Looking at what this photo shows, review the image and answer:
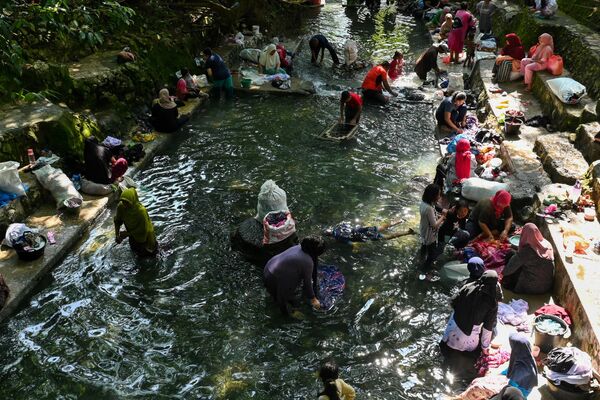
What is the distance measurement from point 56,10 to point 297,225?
19.5ft

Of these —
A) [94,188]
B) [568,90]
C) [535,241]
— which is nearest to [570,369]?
[535,241]

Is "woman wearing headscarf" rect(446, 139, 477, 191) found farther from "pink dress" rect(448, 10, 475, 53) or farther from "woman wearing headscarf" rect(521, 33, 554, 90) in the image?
"pink dress" rect(448, 10, 475, 53)

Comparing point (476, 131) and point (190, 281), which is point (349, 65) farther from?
point (190, 281)

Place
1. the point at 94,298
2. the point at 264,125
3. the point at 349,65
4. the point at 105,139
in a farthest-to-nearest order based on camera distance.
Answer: the point at 349,65 < the point at 264,125 < the point at 105,139 < the point at 94,298

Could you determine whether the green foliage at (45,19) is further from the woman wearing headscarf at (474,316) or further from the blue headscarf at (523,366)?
the blue headscarf at (523,366)

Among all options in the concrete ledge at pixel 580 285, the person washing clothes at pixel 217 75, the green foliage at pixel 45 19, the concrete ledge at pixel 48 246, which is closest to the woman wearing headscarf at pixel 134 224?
the concrete ledge at pixel 48 246

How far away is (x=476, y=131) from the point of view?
42.3 feet

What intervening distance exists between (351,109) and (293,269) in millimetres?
7623

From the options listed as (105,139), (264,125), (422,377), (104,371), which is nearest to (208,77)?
(264,125)

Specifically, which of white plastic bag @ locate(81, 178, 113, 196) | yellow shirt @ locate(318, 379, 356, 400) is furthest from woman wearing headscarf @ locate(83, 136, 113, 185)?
yellow shirt @ locate(318, 379, 356, 400)

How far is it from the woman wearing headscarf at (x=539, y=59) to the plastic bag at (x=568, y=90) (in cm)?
166

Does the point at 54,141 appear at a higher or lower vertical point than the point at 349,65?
higher

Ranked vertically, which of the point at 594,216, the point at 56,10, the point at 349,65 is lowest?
the point at 349,65

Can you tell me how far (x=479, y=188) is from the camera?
9688mm
